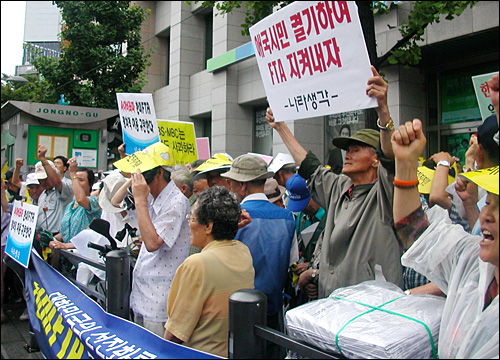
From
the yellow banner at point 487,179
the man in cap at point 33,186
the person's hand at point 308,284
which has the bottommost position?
the person's hand at point 308,284

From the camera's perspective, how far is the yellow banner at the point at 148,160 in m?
3.20

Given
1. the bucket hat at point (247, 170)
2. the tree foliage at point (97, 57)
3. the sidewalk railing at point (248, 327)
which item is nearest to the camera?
the sidewalk railing at point (248, 327)

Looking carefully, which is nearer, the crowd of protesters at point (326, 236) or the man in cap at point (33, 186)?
the crowd of protesters at point (326, 236)

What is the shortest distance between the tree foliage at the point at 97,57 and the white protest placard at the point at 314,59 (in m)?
9.80

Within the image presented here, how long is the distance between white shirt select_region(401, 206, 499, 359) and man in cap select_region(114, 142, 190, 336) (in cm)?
160

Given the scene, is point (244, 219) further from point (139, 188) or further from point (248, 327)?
point (248, 327)

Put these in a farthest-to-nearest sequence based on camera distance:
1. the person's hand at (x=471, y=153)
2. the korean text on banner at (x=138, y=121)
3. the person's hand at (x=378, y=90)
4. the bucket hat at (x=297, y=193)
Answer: the korean text on banner at (x=138, y=121), the bucket hat at (x=297, y=193), the person's hand at (x=471, y=153), the person's hand at (x=378, y=90)

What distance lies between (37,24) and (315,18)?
1.39 meters

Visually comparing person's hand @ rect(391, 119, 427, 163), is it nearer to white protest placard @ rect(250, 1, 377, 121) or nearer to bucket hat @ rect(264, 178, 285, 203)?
white protest placard @ rect(250, 1, 377, 121)

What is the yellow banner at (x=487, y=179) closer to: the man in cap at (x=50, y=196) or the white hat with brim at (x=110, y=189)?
the white hat with brim at (x=110, y=189)

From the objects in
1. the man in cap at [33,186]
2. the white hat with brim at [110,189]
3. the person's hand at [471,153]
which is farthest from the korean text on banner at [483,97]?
the man in cap at [33,186]

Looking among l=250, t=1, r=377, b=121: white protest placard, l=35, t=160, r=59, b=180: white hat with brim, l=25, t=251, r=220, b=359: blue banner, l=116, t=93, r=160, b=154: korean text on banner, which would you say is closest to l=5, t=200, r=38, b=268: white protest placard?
l=25, t=251, r=220, b=359: blue banner

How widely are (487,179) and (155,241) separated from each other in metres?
1.95

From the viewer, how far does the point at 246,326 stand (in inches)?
70.3
